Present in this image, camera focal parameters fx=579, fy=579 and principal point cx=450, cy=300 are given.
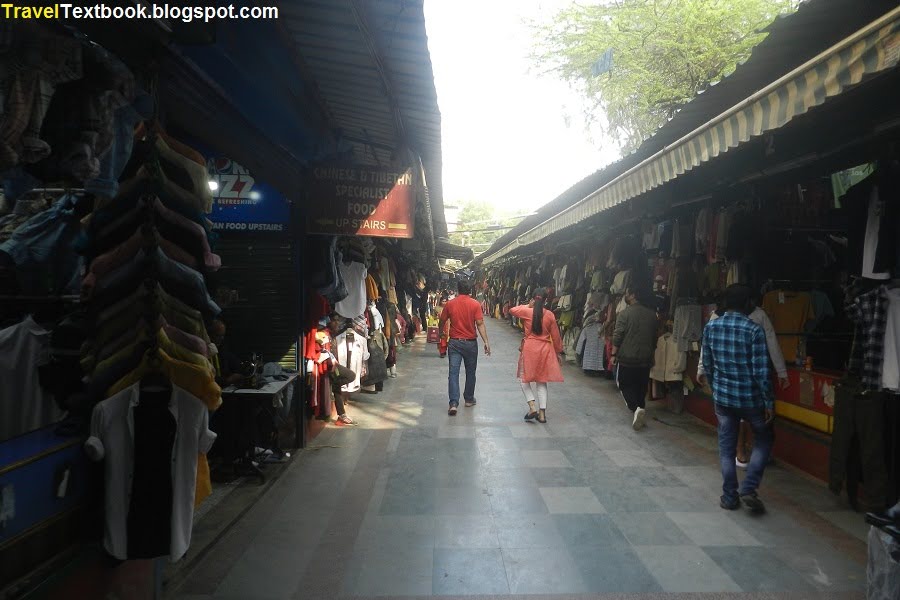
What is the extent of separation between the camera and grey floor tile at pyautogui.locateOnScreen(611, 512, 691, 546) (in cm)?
425

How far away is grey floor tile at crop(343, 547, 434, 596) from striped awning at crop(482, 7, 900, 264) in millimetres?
3500

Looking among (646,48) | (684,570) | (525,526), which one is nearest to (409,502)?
(525,526)

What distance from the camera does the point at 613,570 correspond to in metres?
3.80

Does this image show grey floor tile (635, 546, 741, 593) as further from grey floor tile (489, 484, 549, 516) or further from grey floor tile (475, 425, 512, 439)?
grey floor tile (475, 425, 512, 439)

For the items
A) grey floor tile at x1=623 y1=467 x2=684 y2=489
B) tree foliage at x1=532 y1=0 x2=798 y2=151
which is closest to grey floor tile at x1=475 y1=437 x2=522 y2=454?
grey floor tile at x1=623 y1=467 x2=684 y2=489

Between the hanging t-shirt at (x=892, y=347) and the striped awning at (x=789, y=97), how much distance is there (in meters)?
1.84

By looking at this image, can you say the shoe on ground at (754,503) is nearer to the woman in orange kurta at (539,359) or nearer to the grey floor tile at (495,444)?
the grey floor tile at (495,444)

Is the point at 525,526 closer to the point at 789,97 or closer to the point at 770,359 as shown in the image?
the point at 770,359

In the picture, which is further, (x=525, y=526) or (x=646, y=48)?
(x=646, y=48)

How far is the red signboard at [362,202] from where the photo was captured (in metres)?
6.21

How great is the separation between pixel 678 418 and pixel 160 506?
7.25m

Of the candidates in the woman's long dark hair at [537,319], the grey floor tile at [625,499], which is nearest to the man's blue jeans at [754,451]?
the grey floor tile at [625,499]

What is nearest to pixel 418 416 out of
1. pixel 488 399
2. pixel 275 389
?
pixel 488 399

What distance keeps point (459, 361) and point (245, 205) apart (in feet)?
12.9
